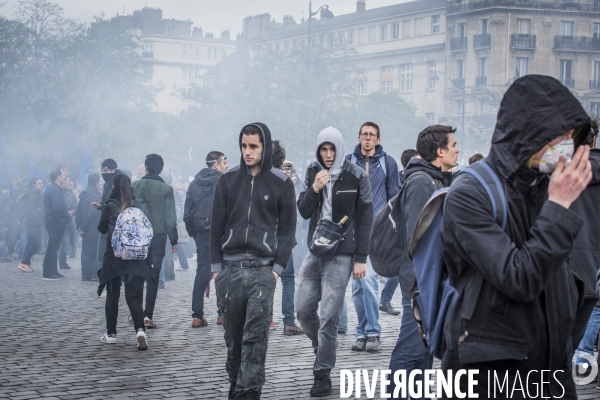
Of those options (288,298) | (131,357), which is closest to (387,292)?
(288,298)

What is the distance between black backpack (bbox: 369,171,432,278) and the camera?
6027 mm

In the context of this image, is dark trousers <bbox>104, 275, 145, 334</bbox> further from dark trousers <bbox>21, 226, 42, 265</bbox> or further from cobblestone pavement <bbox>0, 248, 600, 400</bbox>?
dark trousers <bbox>21, 226, 42, 265</bbox>

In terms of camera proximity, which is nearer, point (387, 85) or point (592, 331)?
point (592, 331)

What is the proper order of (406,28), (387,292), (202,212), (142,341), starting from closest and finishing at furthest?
(142,341)
(202,212)
(387,292)
(406,28)

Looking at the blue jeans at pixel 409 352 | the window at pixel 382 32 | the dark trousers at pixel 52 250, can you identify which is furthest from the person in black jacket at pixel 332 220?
the window at pixel 382 32

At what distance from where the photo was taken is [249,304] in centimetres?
601

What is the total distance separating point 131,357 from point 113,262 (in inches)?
47.5

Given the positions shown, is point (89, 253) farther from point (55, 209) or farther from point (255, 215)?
point (255, 215)

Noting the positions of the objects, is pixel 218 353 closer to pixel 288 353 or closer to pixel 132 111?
pixel 288 353

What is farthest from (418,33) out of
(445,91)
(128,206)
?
(128,206)

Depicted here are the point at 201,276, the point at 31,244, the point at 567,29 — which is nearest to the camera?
the point at 201,276

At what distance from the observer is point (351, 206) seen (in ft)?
23.8

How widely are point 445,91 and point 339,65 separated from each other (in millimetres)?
32156

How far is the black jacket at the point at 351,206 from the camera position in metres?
7.22
